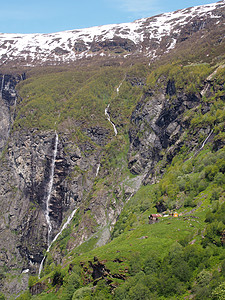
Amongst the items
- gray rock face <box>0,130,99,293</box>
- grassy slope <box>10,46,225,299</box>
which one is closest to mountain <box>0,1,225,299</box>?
grassy slope <box>10,46,225,299</box>

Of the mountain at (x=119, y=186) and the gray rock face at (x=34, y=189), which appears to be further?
the gray rock face at (x=34, y=189)

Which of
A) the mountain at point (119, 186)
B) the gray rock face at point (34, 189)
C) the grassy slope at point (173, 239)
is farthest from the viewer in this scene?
the gray rock face at point (34, 189)

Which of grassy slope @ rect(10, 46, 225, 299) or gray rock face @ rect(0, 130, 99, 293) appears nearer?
grassy slope @ rect(10, 46, 225, 299)

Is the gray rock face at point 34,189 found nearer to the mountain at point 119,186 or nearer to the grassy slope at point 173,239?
the mountain at point 119,186

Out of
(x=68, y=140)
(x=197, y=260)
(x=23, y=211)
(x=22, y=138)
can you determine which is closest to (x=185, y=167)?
(x=197, y=260)

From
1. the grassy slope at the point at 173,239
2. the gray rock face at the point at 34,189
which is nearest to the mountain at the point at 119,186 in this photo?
the grassy slope at the point at 173,239

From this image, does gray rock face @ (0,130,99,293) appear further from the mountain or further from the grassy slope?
the grassy slope

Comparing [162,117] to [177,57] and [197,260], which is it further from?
[197,260]

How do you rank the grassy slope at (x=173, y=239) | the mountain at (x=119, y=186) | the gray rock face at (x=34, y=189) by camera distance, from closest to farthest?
the grassy slope at (x=173, y=239), the mountain at (x=119, y=186), the gray rock face at (x=34, y=189)

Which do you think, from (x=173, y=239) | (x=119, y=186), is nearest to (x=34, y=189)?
(x=119, y=186)
